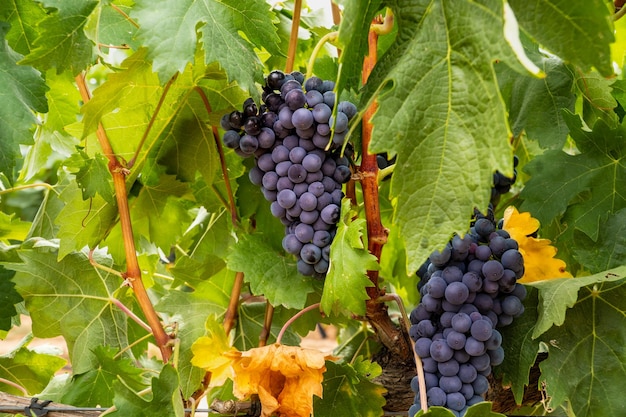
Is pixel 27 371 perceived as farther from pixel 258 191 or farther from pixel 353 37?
pixel 353 37

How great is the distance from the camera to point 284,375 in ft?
2.84

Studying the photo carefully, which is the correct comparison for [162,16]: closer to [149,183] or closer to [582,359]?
[149,183]

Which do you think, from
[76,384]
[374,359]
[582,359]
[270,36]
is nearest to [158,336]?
[76,384]

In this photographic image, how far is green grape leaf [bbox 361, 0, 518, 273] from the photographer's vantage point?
621mm

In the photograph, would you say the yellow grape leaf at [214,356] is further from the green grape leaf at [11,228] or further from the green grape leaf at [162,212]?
the green grape leaf at [11,228]

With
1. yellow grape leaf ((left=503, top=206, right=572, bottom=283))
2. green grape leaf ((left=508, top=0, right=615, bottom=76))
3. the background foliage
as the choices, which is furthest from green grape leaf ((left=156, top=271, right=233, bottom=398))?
green grape leaf ((left=508, top=0, right=615, bottom=76))

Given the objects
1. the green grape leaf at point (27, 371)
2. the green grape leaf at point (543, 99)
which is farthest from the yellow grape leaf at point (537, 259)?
the green grape leaf at point (27, 371)

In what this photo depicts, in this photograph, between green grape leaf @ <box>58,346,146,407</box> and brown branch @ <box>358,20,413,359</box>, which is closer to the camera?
brown branch @ <box>358,20,413,359</box>

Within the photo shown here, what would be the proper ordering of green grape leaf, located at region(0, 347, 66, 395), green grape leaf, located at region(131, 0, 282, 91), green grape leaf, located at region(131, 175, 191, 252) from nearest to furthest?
green grape leaf, located at region(131, 0, 282, 91) → green grape leaf, located at region(131, 175, 191, 252) → green grape leaf, located at region(0, 347, 66, 395)

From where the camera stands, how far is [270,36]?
0.89m

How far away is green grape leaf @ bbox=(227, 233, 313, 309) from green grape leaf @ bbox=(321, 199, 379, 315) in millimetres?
97

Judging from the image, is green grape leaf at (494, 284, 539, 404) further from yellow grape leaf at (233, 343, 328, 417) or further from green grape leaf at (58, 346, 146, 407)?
green grape leaf at (58, 346, 146, 407)

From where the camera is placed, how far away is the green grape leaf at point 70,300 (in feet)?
3.50

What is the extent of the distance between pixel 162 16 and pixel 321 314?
0.47m
